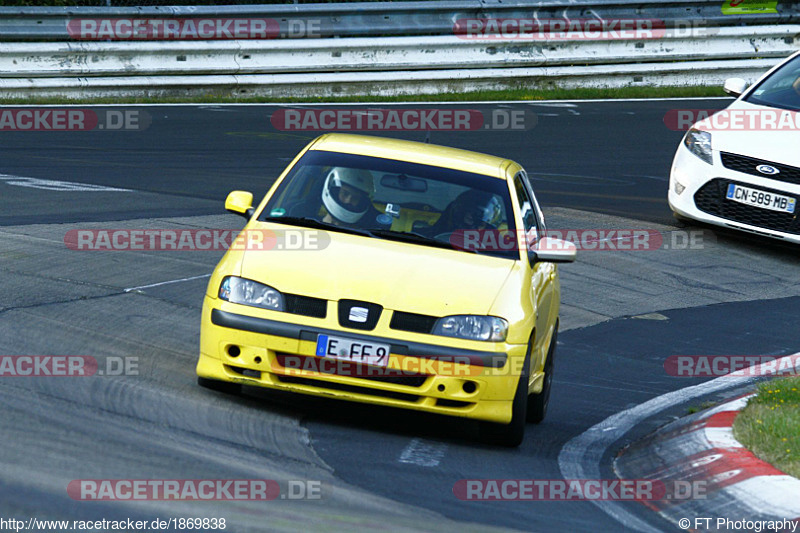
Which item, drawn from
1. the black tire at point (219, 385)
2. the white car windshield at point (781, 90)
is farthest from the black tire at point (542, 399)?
the white car windshield at point (781, 90)

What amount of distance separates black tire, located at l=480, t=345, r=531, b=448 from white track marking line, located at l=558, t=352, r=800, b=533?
10.1 inches

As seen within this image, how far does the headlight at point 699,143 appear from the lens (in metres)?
13.3

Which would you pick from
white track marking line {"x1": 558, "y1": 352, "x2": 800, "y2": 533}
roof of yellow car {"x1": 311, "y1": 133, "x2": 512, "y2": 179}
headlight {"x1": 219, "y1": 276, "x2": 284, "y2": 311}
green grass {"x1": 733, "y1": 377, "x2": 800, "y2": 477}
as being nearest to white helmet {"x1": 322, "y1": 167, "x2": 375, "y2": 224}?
roof of yellow car {"x1": 311, "y1": 133, "x2": 512, "y2": 179}

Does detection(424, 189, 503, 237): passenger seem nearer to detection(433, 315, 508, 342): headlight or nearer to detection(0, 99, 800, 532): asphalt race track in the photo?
detection(433, 315, 508, 342): headlight

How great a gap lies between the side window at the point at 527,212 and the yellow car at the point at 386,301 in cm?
6

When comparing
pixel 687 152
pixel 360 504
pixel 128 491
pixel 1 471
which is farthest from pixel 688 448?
pixel 687 152

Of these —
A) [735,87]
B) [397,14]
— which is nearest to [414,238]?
[735,87]

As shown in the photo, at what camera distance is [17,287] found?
8.88 m

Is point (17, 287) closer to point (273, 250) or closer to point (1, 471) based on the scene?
point (273, 250)

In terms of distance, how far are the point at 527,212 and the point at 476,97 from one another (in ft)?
44.3

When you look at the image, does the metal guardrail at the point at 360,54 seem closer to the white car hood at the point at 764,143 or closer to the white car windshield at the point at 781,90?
the white car windshield at the point at 781,90

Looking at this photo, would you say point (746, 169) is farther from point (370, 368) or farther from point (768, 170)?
point (370, 368)

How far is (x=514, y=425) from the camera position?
6820 millimetres

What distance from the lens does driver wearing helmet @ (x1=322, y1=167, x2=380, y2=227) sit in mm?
7430
